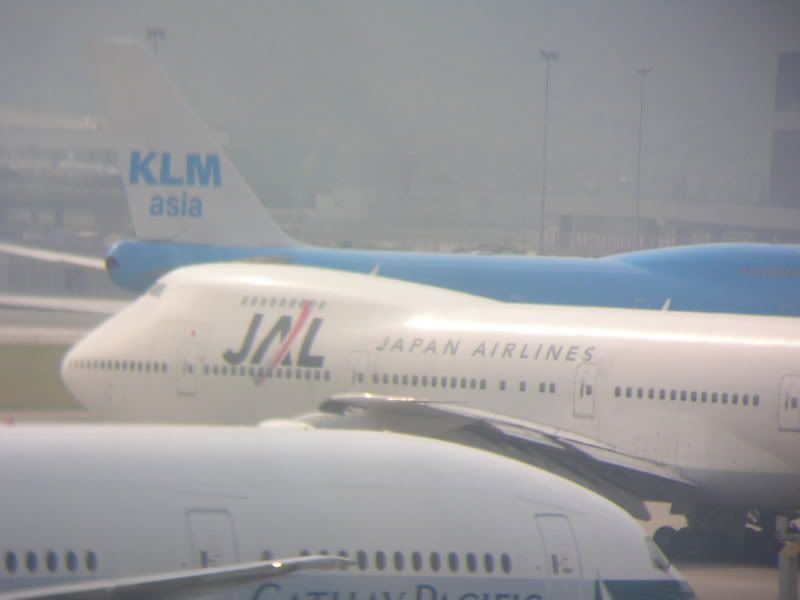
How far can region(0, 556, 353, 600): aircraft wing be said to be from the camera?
749cm

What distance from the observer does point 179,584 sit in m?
7.65

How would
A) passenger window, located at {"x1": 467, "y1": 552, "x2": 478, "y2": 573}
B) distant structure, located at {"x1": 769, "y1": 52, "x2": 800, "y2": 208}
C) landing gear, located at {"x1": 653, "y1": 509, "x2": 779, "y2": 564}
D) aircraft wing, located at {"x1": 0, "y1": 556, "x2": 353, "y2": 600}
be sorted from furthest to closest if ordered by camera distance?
distant structure, located at {"x1": 769, "y1": 52, "x2": 800, "y2": 208} < landing gear, located at {"x1": 653, "y1": 509, "x2": 779, "y2": 564} < passenger window, located at {"x1": 467, "y1": 552, "x2": 478, "y2": 573} < aircraft wing, located at {"x1": 0, "y1": 556, "x2": 353, "y2": 600}

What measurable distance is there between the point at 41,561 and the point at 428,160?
290 feet

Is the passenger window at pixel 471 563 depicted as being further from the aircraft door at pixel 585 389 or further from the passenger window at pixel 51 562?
the aircraft door at pixel 585 389

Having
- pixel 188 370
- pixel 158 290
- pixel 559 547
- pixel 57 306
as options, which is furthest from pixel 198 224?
pixel 559 547

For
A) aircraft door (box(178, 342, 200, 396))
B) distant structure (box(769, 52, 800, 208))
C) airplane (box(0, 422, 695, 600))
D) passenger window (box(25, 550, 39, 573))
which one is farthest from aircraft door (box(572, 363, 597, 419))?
distant structure (box(769, 52, 800, 208))

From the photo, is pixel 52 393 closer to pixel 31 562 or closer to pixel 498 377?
pixel 498 377

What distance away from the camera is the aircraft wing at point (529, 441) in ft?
58.8

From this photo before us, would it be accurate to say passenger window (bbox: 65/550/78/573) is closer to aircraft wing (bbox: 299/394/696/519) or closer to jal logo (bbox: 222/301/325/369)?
aircraft wing (bbox: 299/394/696/519)

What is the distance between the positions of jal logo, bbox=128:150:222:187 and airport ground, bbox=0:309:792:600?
5.54 metres

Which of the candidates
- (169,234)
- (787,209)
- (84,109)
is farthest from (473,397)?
(84,109)

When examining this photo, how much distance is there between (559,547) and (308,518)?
188cm

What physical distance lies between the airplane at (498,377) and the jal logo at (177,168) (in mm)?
10846

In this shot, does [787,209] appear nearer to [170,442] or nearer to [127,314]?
[127,314]
